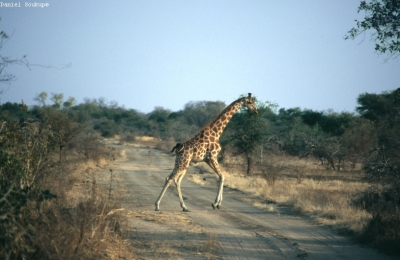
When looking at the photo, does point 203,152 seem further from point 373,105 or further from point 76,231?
point 373,105

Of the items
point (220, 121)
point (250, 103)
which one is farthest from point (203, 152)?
point (250, 103)

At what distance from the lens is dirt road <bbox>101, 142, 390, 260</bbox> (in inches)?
290

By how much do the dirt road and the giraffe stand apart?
74cm

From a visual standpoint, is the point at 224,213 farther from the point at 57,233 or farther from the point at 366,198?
the point at 57,233

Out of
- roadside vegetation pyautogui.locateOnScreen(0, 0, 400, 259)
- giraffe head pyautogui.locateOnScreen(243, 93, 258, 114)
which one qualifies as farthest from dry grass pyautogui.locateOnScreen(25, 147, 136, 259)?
giraffe head pyautogui.locateOnScreen(243, 93, 258, 114)

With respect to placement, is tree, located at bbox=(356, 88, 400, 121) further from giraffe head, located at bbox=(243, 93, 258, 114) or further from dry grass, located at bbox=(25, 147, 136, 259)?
dry grass, located at bbox=(25, 147, 136, 259)

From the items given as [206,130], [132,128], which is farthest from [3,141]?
[132,128]

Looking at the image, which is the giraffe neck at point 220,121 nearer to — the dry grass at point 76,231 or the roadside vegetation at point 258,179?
the roadside vegetation at point 258,179

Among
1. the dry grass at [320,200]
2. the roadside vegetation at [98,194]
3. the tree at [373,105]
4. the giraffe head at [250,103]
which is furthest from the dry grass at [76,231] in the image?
the tree at [373,105]

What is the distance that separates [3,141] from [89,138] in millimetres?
22067

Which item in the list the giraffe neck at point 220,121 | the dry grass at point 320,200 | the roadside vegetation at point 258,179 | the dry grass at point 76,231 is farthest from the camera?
the giraffe neck at point 220,121

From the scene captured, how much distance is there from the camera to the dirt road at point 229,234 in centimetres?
736

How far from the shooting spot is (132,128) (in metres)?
68.4

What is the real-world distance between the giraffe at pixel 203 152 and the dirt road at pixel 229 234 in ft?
2.43
